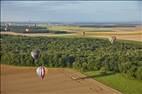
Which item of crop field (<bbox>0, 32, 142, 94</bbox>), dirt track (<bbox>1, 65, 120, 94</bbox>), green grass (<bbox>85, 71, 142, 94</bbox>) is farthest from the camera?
crop field (<bbox>0, 32, 142, 94</bbox>)

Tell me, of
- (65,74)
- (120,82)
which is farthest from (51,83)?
(120,82)

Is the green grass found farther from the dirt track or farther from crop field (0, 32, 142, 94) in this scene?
the dirt track

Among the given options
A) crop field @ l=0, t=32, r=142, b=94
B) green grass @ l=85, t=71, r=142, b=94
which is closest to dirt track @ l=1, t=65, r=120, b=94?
crop field @ l=0, t=32, r=142, b=94

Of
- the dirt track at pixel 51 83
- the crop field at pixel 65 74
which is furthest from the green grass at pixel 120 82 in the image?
the dirt track at pixel 51 83

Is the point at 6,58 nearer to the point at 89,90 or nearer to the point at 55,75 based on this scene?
the point at 55,75

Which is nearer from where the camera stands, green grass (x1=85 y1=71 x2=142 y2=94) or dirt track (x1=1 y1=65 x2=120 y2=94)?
green grass (x1=85 y1=71 x2=142 y2=94)

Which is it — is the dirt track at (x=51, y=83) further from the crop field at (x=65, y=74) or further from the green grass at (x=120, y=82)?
the green grass at (x=120, y=82)

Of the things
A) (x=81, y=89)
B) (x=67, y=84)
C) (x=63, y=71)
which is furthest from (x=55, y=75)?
(x=81, y=89)
